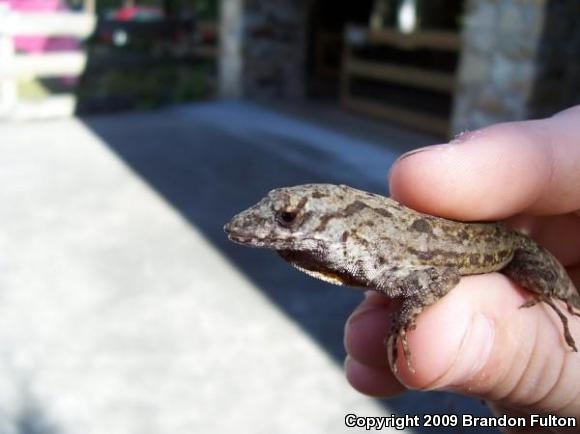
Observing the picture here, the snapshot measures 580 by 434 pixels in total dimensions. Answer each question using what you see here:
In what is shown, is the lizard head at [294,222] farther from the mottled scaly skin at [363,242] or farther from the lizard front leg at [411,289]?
the lizard front leg at [411,289]

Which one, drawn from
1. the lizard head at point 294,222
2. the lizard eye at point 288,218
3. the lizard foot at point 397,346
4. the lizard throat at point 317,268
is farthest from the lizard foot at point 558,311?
the lizard eye at point 288,218

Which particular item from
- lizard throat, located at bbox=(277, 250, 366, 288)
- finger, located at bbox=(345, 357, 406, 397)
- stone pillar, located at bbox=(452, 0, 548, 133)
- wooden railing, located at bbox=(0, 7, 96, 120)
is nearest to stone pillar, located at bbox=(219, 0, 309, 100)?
wooden railing, located at bbox=(0, 7, 96, 120)

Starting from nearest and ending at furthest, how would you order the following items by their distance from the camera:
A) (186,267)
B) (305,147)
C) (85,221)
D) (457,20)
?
(186,267) → (85,221) → (305,147) → (457,20)

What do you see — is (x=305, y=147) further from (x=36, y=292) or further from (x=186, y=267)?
(x=36, y=292)

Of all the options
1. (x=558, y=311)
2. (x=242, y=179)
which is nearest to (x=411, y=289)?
(x=558, y=311)

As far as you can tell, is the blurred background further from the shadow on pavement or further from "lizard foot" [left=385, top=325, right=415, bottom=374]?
"lizard foot" [left=385, top=325, right=415, bottom=374]

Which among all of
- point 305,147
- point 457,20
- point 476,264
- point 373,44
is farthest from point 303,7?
point 476,264

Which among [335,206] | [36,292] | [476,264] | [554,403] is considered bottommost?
[36,292]
